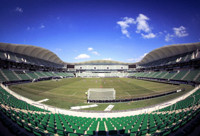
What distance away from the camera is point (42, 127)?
6.16 m

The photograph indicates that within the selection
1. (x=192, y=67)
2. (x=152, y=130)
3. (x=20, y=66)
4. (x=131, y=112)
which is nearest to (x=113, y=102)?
(x=131, y=112)

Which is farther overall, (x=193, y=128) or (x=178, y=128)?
(x=178, y=128)

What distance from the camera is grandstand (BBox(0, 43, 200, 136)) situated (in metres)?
6.32

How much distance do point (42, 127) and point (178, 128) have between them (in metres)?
9.39

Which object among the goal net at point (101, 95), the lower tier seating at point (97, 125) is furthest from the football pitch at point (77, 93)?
the lower tier seating at point (97, 125)

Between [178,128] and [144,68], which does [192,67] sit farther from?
[178,128]

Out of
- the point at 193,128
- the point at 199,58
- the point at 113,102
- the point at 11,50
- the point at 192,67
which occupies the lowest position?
the point at 113,102

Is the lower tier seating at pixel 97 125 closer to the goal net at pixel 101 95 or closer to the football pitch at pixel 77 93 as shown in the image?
the football pitch at pixel 77 93

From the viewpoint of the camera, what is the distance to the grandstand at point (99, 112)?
249 inches

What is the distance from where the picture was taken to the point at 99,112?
12914mm

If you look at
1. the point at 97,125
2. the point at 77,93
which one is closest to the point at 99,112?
the point at 97,125

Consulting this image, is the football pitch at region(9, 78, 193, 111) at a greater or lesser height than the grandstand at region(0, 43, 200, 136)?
lesser

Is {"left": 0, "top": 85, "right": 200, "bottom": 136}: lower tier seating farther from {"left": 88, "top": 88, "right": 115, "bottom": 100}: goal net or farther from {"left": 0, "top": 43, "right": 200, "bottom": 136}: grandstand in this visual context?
{"left": 88, "top": 88, "right": 115, "bottom": 100}: goal net

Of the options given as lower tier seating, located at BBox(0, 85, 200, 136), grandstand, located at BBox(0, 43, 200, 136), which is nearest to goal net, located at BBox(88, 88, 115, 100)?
grandstand, located at BBox(0, 43, 200, 136)
